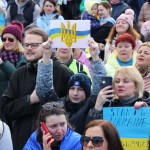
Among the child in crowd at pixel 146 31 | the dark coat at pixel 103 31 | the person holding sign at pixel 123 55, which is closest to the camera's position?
the person holding sign at pixel 123 55

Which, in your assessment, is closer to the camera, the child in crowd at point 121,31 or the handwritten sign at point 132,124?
the handwritten sign at point 132,124

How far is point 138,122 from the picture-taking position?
18.6ft

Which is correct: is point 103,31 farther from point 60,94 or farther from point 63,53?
point 60,94

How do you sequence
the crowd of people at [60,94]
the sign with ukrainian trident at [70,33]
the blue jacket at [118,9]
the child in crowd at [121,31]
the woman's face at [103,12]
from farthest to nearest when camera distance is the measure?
the blue jacket at [118,9], the woman's face at [103,12], the child in crowd at [121,31], the sign with ukrainian trident at [70,33], the crowd of people at [60,94]

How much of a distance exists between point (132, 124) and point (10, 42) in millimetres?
2988

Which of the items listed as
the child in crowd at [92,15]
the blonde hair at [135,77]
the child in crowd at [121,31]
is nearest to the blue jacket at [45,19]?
the child in crowd at [92,15]

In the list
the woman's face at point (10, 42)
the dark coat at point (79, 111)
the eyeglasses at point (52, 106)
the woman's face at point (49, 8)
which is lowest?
the dark coat at point (79, 111)

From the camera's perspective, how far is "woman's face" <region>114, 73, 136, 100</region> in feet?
19.0

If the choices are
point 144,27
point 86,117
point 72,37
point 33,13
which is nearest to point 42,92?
point 86,117

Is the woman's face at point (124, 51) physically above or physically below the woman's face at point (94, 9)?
below

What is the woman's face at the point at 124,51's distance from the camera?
7867mm

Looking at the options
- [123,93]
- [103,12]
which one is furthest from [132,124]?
[103,12]

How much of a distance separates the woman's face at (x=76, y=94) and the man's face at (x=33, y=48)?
1.53 feet

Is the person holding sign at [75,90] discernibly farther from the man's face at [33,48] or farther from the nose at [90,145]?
the nose at [90,145]
